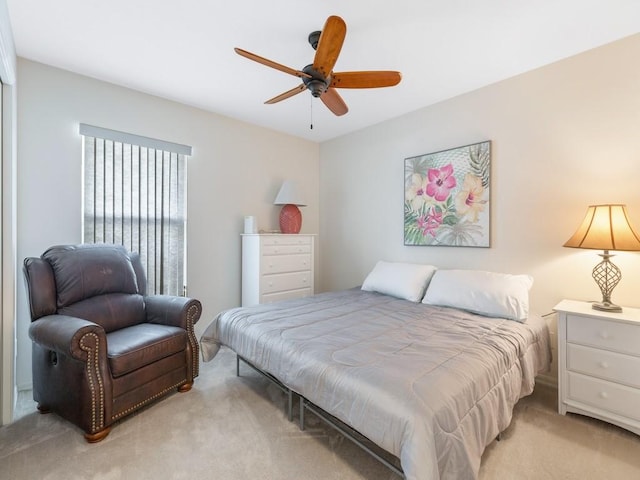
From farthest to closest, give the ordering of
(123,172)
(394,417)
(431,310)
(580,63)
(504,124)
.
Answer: (123,172) → (504,124) → (431,310) → (580,63) → (394,417)

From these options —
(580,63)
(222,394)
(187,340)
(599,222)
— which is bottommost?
(222,394)

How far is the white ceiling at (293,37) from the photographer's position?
1774 mm

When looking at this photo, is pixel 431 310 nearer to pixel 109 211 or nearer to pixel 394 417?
pixel 394 417

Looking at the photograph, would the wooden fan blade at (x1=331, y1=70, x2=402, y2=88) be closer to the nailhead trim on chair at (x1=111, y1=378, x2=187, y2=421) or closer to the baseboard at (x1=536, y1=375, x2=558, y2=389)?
the nailhead trim on chair at (x1=111, y1=378, x2=187, y2=421)

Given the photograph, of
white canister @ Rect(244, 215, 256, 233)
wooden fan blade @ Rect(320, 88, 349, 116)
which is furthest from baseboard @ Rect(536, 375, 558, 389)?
white canister @ Rect(244, 215, 256, 233)

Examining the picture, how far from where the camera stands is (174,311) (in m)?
2.30

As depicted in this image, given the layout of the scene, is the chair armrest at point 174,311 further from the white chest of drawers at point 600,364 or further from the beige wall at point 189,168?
the white chest of drawers at point 600,364

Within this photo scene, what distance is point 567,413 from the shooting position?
1.97m

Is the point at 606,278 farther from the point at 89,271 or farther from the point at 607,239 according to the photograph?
the point at 89,271

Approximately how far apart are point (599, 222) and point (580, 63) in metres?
1.23

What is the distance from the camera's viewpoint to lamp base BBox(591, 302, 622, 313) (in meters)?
1.89

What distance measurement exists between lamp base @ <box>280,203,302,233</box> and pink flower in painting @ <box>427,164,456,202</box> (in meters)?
1.58

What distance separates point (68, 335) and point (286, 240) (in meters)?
2.14

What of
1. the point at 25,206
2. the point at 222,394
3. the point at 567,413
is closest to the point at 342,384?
the point at 222,394
